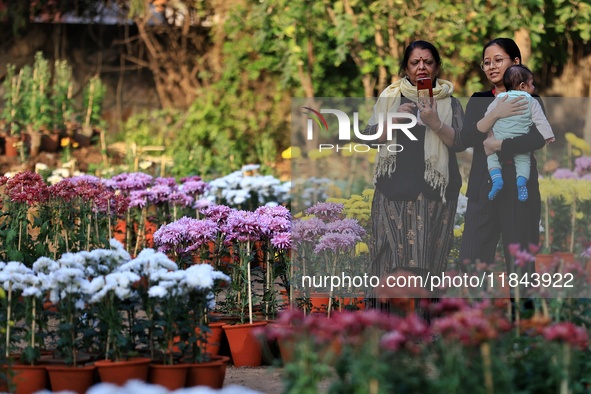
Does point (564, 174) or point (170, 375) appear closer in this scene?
point (170, 375)

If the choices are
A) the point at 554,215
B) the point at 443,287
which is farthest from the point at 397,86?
the point at 554,215

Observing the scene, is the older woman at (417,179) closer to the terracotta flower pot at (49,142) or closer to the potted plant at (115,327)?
the potted plant at (115,327)

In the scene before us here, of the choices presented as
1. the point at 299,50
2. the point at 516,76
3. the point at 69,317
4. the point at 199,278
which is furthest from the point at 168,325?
the point at 299,50

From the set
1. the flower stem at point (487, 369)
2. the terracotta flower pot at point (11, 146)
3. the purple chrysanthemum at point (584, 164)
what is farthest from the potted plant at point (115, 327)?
the terracotta flower pot at point (11, 146)

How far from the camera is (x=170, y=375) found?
448 centimetres

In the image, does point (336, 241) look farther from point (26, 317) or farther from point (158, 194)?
point (158, 194)

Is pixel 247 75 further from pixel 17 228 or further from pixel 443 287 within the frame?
pixel 443 287

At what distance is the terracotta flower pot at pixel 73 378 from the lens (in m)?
4.43

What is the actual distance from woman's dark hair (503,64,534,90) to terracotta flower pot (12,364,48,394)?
2482 mm

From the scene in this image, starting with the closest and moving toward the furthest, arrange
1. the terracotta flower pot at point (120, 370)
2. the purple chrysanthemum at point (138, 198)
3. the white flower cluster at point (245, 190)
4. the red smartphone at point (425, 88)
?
1. the terracotta flower pot at point (120, 370)
2. the red smartphone at point (425, 88)
3. the purple chrysanthemum at point (138, 198)
4. the white flower cluster at point (245, 190)

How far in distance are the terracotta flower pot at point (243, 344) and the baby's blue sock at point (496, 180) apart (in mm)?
1336

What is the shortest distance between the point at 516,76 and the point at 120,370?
2267 millimetres

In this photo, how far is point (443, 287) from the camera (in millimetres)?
4840

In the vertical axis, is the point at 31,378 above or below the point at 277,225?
below
